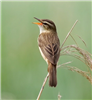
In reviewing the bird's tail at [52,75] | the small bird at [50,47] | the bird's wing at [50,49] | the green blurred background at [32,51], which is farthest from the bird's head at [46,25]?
the bird's tail at [52,75]

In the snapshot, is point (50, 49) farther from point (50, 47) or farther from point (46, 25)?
point (46, 25)

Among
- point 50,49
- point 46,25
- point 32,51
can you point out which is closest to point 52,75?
point 50,49

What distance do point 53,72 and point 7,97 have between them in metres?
1.07

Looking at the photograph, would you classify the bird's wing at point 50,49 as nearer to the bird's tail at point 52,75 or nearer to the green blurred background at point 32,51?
the bird's tail at point 52,75

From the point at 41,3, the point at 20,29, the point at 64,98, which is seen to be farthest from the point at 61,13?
the point at 64,98

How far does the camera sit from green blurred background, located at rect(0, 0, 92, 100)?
379cm

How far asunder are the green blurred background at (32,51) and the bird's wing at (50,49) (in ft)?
1.54

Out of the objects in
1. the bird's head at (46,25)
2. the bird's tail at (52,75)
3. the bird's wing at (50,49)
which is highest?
the bird's head at (46,25)

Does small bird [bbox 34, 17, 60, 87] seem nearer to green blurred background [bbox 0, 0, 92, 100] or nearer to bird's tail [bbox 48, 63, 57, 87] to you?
bird's tail [bbox 48, 63, 57, 87]

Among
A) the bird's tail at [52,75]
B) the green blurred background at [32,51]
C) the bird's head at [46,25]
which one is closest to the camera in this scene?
the bird's tail at [52,75]

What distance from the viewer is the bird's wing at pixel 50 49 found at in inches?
129

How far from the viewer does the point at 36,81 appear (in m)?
3.96

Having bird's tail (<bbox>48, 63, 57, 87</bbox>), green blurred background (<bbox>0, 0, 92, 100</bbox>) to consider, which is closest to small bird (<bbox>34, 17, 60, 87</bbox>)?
bird's tail (<bbox>48, 63, 57, 87</bbox>)

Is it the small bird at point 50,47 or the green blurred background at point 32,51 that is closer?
the small bird at point 50,47
